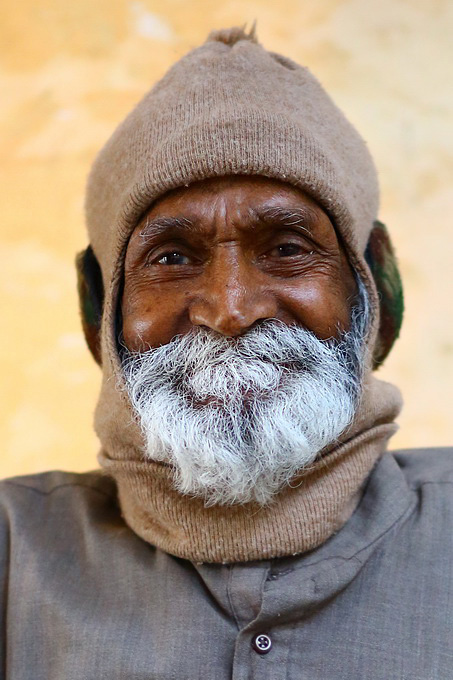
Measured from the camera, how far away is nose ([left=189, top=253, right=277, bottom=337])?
4.20 ft

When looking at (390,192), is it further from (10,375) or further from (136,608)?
(136,608)

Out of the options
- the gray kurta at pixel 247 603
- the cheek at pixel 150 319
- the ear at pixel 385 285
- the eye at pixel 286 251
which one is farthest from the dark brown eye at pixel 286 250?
the gray kurta at pixel 247 603

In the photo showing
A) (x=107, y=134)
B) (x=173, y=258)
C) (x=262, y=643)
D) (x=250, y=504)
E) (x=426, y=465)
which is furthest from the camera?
(x=107, y=134)

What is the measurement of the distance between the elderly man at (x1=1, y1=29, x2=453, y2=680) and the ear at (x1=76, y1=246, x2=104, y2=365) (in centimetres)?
19

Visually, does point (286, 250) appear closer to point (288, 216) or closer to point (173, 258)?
point (288, 216)

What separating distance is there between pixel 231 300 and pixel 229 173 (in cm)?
27

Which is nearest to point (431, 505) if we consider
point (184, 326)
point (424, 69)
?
point (184, 326)

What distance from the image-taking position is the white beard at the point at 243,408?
1.28 metres

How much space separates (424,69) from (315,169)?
1645 millimetres

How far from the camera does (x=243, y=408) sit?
1291 mm

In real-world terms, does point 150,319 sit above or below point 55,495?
above

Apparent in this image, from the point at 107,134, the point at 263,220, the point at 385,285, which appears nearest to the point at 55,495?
the point at 263,220

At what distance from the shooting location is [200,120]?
141cm

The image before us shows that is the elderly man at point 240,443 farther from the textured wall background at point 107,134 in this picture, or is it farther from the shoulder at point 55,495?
the textured wall background at point 107,134
